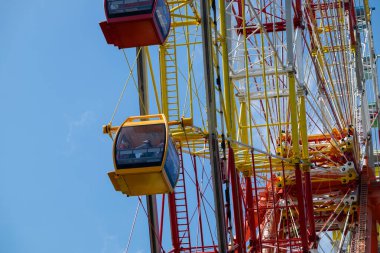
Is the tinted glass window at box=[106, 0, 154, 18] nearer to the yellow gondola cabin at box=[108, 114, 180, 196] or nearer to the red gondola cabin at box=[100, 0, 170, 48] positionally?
the red gondola cabin at box=[100, 0, 170, 48]

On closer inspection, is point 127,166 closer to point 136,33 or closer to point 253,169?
point 136,33

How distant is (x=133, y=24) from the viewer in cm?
4678

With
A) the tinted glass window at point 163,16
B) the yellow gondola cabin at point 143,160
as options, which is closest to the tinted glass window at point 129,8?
the tinted glass window at point 163,16

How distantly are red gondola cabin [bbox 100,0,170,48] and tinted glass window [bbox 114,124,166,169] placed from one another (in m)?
2.83

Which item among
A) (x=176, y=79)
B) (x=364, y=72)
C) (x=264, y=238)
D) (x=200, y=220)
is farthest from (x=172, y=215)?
(x=364, y=72)

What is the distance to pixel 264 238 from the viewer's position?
2643 inches

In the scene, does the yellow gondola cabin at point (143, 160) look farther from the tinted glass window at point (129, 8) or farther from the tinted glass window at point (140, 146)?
the tinted glass window at point (129, 8)

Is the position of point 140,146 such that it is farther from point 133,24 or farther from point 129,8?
point 129,8

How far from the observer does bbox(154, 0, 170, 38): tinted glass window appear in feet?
155

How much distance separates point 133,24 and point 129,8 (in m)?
0.56

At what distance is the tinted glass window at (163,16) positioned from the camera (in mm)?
47209

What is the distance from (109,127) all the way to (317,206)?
19.7 m

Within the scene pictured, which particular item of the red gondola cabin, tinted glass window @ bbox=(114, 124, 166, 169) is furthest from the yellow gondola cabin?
the red gondola cabin

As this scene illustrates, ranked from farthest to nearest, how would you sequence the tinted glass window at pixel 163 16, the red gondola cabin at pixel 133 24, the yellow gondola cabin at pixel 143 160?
1. the tinted glass window at pixel 163 16
2. the red gondola cabin at pixel 133 24
3. the yellow gondola cabin at pixel 143 160
